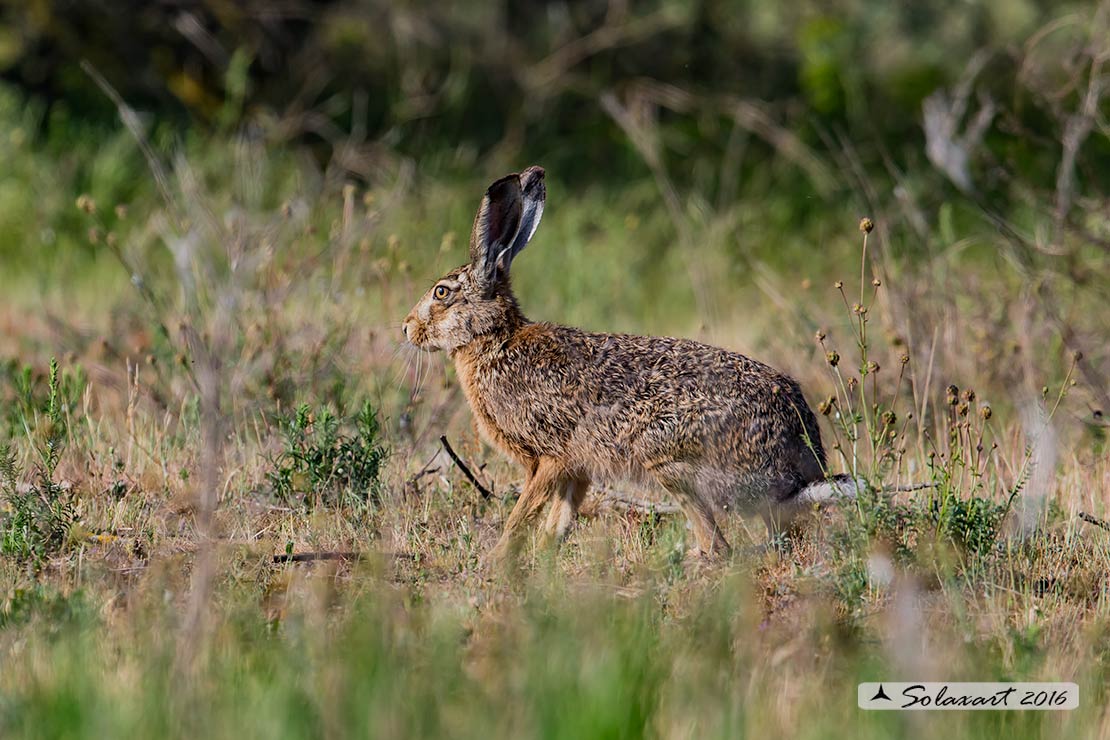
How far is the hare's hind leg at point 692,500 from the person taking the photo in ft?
17.0

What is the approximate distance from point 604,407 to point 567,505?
42cm

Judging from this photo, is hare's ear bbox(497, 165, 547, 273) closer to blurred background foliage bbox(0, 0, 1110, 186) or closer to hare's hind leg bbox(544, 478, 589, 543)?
hare's hind leg bbox(544, 478, 589, 543)

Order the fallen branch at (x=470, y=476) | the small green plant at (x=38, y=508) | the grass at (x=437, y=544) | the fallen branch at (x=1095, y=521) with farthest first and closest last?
the fallen branch at (x=470, y=476) < the fallen branch at (x=1095, y=521) < the small green plant at (x=38, y=508) < the grass at (x=437, y=544)

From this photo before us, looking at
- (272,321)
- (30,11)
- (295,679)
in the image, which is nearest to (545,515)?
(272,321)

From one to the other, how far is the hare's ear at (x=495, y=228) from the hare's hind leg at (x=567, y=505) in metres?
0.91

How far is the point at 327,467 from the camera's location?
5539 mm

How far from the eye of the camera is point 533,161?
499 inches

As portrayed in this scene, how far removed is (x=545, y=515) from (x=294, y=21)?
991 centimetres

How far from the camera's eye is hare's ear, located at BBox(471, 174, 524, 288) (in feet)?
18.8

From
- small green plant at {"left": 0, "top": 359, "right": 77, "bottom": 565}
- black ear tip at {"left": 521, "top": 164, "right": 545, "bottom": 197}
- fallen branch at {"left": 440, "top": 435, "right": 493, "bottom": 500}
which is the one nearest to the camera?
small green plant at {"left": 0, "top": 359, "right": 77, "bottom": 565}

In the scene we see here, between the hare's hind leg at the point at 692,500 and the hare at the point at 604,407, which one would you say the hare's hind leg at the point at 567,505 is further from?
the hare's hind leg at the point at 692,500

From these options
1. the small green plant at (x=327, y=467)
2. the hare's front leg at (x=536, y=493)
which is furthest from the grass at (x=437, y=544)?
the hare's front leg at (x=536, y=493)

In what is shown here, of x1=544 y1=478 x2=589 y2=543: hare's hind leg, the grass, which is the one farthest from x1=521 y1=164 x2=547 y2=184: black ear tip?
x1=544 y1=478 x2=589 y2=543: hare's hind leg

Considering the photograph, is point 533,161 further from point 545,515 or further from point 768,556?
point 768,556
